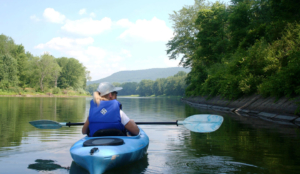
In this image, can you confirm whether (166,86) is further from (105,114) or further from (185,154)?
(105,114)

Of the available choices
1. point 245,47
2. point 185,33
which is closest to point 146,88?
point 185,33

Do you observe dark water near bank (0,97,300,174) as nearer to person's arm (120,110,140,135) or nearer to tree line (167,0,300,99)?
person's arm (120,110,140,135)

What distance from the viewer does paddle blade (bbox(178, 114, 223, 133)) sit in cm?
745

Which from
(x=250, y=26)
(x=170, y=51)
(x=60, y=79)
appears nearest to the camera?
(x=250, y=26)

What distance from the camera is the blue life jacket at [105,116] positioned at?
5402mm

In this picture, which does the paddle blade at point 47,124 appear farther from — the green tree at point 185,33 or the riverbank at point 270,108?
the green tree at point 185,33

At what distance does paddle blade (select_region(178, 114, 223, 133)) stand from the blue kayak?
2455mm

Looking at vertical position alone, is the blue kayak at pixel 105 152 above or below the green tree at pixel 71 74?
below

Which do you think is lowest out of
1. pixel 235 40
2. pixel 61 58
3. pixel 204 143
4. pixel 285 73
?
pixel 204 143

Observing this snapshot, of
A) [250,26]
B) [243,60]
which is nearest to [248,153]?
[243,60]

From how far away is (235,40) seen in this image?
3084cm

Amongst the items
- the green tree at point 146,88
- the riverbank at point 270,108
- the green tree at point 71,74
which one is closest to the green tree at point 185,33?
the riverbank at point 270,108

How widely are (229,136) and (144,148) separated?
3977mm

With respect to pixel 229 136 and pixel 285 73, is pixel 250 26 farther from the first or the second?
pixel 229 136
